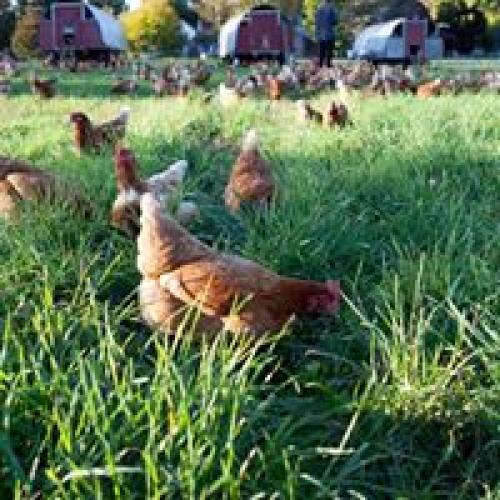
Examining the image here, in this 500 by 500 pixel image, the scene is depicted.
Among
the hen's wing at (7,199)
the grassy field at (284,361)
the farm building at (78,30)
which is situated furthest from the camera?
the farm building at (78,30)

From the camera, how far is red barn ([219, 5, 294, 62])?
80.0 ft

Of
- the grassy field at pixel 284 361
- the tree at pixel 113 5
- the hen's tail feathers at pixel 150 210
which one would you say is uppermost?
the tree at pixel 113 5

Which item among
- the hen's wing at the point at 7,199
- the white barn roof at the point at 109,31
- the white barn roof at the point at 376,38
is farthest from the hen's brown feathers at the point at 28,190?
the white barn roof at the point at 376,38

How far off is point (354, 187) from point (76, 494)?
2417 mm

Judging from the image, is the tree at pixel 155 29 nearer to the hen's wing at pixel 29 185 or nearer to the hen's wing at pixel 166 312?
the hen's wing at pixel 29 185

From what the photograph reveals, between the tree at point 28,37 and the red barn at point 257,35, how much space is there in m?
5.36

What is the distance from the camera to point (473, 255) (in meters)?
2.70

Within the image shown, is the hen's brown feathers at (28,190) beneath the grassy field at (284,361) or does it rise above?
above

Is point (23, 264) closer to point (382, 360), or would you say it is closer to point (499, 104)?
point (382, 360)

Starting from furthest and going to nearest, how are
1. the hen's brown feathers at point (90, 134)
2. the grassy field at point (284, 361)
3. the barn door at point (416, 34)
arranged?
1. the barn door at point (416, 34)
2. the hen's brown feathers at point (90, 134)
3. the grassy field at point (284, 361)

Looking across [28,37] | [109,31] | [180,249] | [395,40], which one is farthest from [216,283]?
[28,37]

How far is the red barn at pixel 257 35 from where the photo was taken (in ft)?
80.0

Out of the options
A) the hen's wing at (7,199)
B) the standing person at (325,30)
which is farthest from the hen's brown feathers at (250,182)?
the standing person at (325,30)

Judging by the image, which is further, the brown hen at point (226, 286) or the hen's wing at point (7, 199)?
the hen's wing at point (7, 199)
